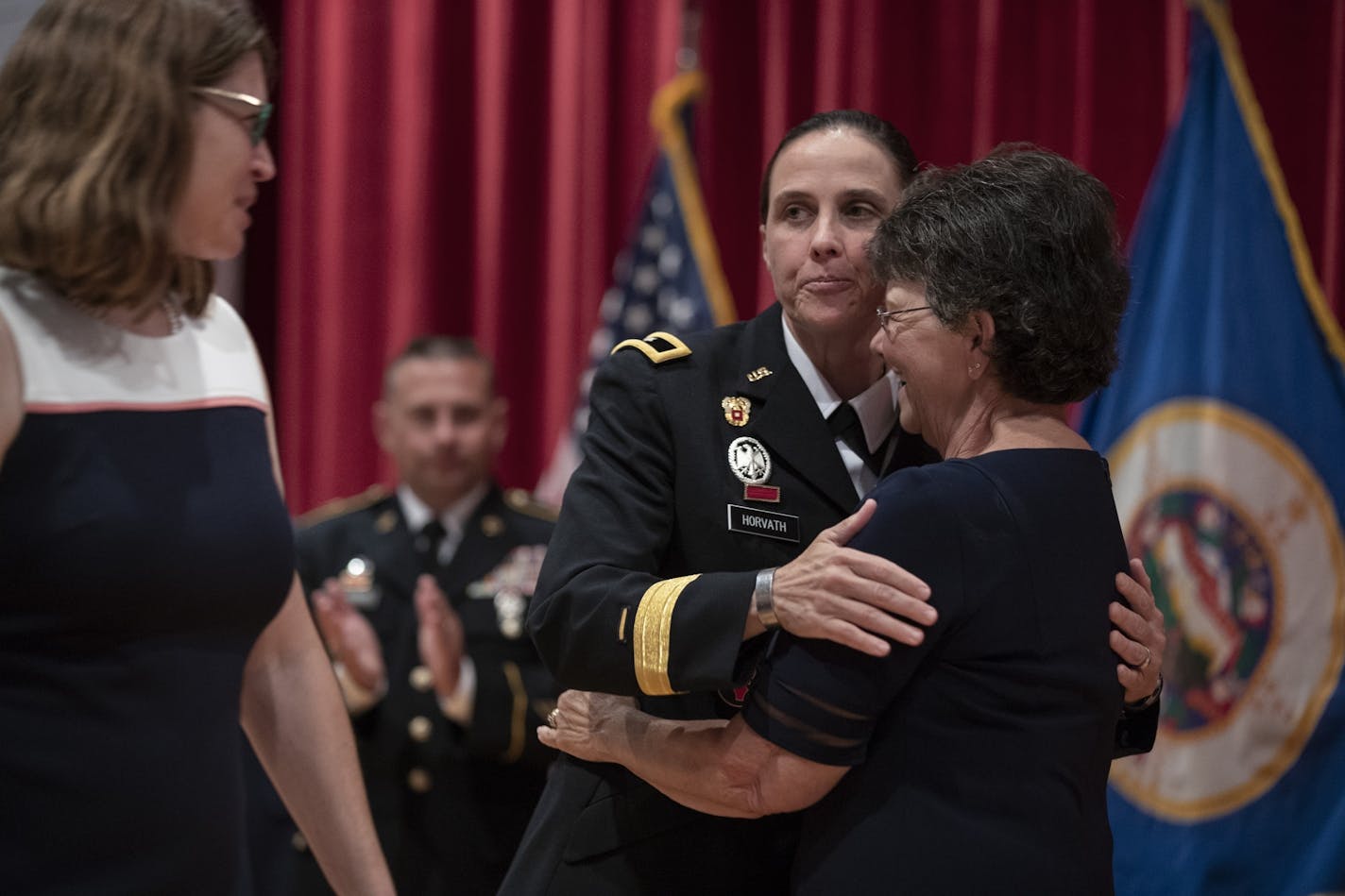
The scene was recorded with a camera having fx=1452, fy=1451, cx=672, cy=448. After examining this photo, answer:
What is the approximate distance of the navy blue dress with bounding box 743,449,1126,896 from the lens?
1.47 metres

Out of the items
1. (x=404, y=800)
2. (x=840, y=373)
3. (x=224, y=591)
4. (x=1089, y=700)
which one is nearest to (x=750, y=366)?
(x=840, y=373)

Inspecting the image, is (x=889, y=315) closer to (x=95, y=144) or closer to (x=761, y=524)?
(x=761, y=524)

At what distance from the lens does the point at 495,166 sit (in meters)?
4.57

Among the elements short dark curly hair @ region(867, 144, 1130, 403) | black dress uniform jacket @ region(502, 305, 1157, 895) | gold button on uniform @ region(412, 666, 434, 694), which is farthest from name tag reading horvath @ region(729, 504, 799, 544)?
gold button on uniform @ region(412, 666, 434, 694)

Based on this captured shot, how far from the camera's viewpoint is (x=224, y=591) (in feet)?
4.75

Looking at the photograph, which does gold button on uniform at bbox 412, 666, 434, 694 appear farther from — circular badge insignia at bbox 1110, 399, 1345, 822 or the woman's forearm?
the woman's forearm

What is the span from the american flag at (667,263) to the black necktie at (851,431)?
7.35 feet

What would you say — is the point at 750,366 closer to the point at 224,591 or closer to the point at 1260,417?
the point at 224,591

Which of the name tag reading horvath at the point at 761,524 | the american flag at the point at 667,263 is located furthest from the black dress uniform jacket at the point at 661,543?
the american flag at the point at 667,263

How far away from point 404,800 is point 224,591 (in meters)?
2.12

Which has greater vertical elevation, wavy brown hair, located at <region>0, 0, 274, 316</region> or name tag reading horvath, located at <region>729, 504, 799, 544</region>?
wavy brown hair, located at <region>0, 0, 274, 316</region>

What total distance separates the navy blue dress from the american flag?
2.69 meters

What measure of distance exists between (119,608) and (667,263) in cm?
308

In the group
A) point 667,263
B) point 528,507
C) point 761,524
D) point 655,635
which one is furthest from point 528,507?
point 655,635
